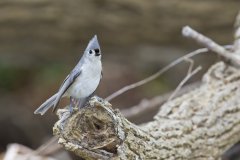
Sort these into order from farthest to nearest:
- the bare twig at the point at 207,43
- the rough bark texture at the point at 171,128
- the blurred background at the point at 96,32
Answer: the blurred background at the point at 96,32 → the bare twig at the point at 207,43 → the rough bark texture at the point at 171,128

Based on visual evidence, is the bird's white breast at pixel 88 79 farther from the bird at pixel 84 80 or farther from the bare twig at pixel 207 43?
the bare twig at pixel 207 43

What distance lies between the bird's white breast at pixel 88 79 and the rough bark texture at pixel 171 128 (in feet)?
0.32

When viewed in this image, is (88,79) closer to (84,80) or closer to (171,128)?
(84,80)

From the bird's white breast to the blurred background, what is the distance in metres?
1.92

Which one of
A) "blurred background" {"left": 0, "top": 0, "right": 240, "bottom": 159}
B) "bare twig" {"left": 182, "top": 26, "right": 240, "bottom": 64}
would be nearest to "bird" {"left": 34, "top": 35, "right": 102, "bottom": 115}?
"bare twig" {"left": 182, "top": 26, "right": 240, "bottom": 64}

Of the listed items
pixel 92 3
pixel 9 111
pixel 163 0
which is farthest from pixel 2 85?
pixel 163 0

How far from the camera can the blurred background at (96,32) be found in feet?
13.5

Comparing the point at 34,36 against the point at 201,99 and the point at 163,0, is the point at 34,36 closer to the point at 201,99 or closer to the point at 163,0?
the point at 163,0

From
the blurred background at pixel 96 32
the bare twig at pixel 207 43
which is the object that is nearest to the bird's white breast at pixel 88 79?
the bare twig at pixel 207 43

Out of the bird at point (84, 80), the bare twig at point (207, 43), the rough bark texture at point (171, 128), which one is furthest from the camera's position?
the bare twig at point (207, 43)

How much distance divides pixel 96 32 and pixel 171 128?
5.74 feet

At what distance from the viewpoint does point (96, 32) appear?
4.30 meters

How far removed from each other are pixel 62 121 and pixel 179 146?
0.69 metres

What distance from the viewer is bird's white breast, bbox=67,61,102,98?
2193 millimetres
